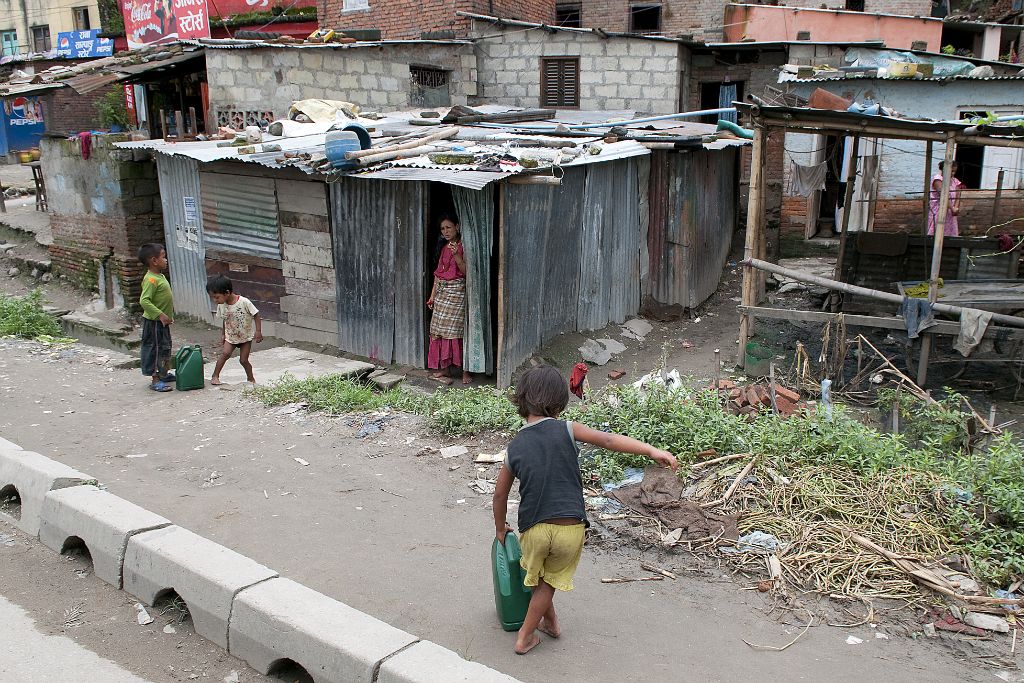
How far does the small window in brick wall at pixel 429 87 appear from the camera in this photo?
15.6m

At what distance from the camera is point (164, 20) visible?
76.4ft

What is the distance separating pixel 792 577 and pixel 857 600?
0.31 metres

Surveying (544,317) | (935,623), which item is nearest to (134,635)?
(935,623)

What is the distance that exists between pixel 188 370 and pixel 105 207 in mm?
6024

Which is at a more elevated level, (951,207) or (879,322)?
(951,207)

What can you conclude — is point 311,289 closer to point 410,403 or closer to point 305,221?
point 305,221

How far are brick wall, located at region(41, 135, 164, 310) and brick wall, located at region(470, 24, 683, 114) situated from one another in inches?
291

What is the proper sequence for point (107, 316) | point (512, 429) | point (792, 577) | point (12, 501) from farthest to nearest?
point (107, 316), point (512, 429), point (12, 501), point (792, 577)

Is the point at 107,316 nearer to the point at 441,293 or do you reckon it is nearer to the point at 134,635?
the point at 441,293

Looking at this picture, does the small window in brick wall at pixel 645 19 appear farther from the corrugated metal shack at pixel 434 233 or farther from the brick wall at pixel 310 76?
the corrugated metal shack at pixel 434 233

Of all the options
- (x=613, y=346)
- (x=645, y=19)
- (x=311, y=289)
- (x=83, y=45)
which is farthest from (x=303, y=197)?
(x=83, y=45)

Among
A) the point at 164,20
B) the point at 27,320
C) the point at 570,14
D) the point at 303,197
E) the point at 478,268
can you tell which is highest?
the point at 570,14

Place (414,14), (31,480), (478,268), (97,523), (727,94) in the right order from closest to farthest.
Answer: (97,523)
(31,480)
(478,268)
(414,14)
(727,94)

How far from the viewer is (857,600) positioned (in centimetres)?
390
